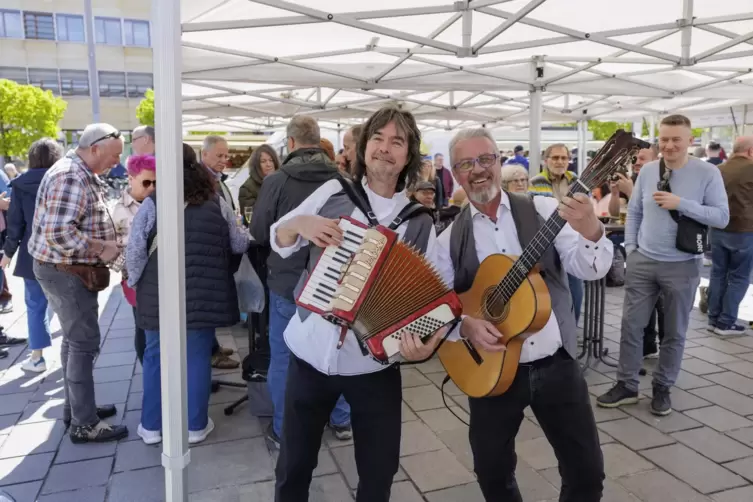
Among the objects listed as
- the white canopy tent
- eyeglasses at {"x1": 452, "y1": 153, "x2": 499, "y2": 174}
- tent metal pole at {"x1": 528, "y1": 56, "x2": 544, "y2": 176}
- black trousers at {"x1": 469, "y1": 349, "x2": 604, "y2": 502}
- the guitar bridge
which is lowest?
black trousers at {"x1": 469, "y1": 349, "x2": 604, "y2": 502}

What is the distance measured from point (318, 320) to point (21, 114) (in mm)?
25338

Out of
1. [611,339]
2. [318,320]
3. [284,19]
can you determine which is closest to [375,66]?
[284,19]

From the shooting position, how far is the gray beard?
2.08 meters

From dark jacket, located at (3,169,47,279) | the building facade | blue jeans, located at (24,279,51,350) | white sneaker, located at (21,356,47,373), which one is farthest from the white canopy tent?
the building facade

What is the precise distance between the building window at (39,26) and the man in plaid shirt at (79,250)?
33.0 meters

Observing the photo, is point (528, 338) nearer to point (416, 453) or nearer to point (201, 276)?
point (416, 453)

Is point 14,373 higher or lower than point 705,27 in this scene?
lower

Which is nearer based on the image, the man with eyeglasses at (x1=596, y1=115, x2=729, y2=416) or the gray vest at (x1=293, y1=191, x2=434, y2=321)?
the gray vest at (x1=293, y1=191, x2=434, y2=321)

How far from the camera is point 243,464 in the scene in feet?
10.2

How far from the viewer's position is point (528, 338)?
6.57ft

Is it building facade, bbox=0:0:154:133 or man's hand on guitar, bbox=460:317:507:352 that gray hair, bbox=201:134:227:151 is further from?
building facade, bbox=0:0:154:133

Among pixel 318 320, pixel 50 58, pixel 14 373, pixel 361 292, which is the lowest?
pixel 14 373

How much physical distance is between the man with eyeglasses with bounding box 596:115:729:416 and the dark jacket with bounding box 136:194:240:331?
2607 mm

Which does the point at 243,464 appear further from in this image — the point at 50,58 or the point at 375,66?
the point at 50,58
